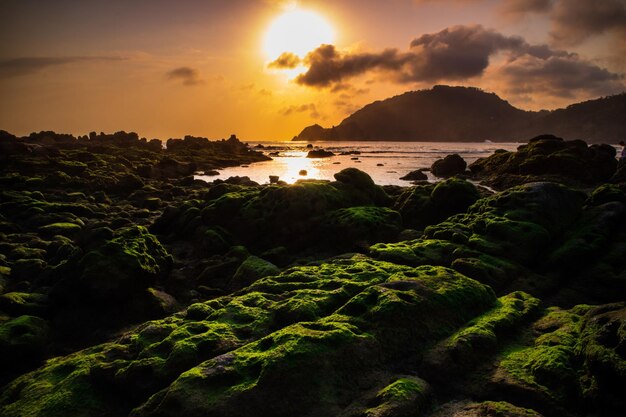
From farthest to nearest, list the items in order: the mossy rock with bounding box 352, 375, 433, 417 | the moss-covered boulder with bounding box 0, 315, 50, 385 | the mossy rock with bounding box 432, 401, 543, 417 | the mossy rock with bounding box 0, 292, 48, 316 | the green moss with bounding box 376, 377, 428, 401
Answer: the mossy rock with bounding box 0, 292, 48, 316
the moss-covered boulder with bounding box 0, 315, 50, 385
the green moss with bounding box 376, 377, 428, 401
the mossy rock with bounding box 352, 375, 433, 417
the mossy rock with bounding box 432, 401, 543, 417

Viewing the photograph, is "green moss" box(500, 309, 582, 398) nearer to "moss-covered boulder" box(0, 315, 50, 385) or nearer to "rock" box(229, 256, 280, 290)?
"rock" box(229, 256, 280, 290)

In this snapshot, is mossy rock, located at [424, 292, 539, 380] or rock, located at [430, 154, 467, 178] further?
rock, located at [430, 154, 467, 178]

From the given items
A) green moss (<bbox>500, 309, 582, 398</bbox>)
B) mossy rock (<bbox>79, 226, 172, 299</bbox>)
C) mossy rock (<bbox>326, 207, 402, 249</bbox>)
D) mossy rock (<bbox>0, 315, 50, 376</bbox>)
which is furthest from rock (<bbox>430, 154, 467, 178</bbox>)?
mossy rock (<bbox>0, 315, 50, 376</bbox>)

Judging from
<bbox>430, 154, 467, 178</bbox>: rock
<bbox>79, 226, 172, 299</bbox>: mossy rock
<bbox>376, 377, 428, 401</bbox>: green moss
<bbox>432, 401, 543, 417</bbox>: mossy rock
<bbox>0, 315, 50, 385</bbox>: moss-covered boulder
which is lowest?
<bbox>0, 315, 50, 385</bbox>: moss-covered boulder

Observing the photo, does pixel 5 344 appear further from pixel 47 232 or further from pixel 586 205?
pixel 586 205

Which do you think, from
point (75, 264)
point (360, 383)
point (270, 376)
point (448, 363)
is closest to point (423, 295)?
point (448, 363)

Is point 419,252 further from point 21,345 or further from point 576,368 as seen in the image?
point 21,345

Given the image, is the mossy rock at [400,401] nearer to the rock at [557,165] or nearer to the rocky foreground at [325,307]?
the rocky foreground at [325,307]

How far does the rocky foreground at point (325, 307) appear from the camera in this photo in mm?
8664

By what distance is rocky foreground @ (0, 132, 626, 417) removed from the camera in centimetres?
866

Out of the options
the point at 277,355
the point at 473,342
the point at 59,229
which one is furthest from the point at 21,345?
the point at 59,229

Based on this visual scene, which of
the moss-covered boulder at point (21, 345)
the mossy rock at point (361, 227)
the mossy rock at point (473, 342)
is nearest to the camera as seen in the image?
the mossy rock at point (473, 342)

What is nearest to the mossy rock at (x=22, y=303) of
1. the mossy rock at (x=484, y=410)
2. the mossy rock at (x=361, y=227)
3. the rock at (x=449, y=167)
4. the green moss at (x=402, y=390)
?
the mossy rock at (x=361, y=227)

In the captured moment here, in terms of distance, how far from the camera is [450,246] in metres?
17.8
